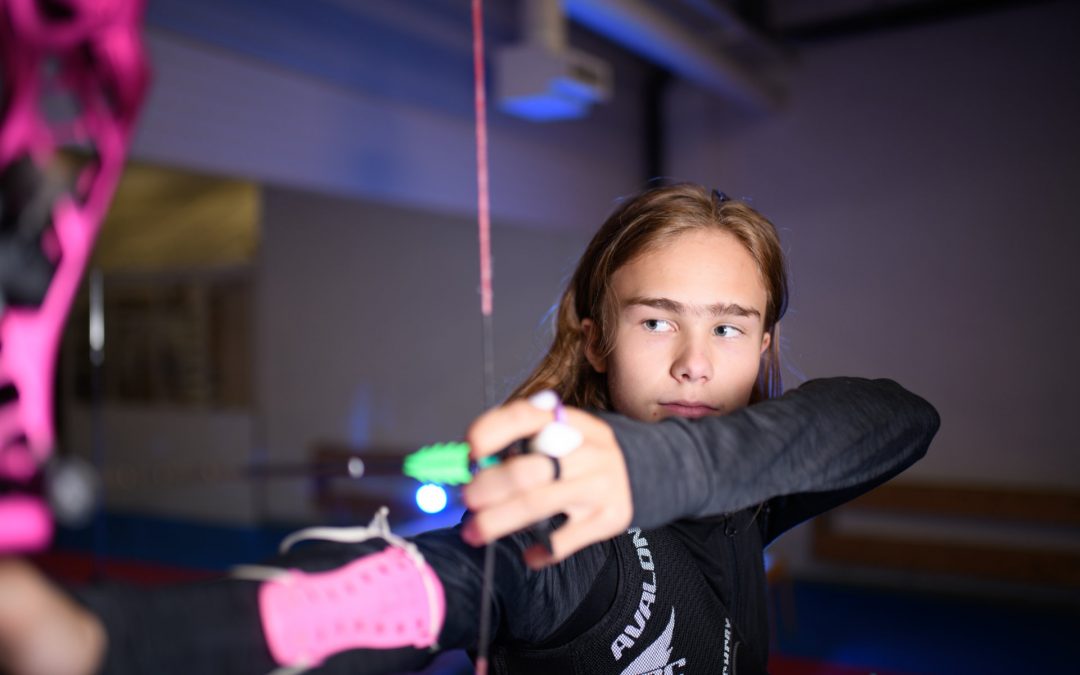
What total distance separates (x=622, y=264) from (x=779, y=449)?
38cm

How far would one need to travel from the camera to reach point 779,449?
0.74 meters

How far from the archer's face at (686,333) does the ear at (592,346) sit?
0.12ft

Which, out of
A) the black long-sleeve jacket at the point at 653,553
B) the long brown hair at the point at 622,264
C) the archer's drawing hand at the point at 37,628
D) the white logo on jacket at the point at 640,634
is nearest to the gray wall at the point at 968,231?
the long brown hair at the point at 622,264

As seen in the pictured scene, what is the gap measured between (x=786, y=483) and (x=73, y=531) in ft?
Result: 20.3

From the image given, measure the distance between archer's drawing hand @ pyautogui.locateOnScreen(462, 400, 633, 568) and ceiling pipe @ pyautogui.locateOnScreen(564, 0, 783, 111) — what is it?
2.57 m

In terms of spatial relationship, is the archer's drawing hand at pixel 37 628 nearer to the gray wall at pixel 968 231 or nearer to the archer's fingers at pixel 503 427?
the archer's fingers at pixel 503 427

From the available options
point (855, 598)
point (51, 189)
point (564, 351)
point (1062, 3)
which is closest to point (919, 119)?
point (1062, 3)

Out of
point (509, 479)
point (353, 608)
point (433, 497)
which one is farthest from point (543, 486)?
point (433, 497)

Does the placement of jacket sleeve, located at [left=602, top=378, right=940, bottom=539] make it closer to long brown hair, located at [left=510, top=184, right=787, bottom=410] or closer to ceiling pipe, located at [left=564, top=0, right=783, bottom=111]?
long brown hair, located at [left=510, top=184, right=787, bottom=410]

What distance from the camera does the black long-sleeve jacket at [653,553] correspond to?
0.58m

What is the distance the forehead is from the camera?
98 centimetres

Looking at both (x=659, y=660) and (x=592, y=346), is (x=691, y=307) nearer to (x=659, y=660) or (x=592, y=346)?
(x=592, y=346)

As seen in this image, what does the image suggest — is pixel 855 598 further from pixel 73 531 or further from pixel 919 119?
pixel 73 531

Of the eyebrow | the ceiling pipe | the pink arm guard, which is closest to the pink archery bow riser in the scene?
the pink arm guard
